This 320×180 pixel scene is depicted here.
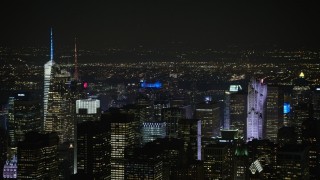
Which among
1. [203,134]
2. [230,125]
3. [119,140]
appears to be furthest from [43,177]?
[230,125]

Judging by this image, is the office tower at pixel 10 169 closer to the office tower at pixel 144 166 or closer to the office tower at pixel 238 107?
the office tower at pixel 144 166

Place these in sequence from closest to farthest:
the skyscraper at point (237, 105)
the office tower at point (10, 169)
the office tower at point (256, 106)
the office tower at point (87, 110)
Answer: the office tower at point (10, 169)
the office tower at point (87, 110)
the office tower at point (256, 106)
the skyscraper at point (237, 105)

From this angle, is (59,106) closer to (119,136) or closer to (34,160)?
(119,136)

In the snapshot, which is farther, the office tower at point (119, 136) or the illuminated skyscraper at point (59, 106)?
the illuminated skyscraper at point (59, 106)

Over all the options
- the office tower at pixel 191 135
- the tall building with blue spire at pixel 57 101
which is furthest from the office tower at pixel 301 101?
the tall building with blue spire at pixel 57 101

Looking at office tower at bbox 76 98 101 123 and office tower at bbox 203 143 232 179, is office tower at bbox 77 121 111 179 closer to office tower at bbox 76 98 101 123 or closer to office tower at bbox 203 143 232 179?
office tower at bbox 76 98 101 123

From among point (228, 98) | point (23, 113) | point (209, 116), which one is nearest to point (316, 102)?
point (228, 98)

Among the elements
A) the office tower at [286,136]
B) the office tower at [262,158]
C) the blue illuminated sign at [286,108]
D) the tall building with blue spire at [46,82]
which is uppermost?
the tall building with blue spire at [46,82]
